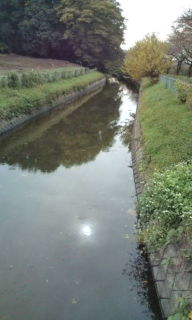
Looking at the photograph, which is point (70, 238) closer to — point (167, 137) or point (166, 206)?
point (166, 206)

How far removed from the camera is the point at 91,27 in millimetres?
52344

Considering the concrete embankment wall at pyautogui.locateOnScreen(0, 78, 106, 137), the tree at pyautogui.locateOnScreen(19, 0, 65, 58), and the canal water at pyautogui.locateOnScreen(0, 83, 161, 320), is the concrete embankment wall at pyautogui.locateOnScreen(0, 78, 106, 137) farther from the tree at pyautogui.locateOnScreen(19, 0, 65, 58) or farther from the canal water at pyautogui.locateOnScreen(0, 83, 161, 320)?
the tree at pyautogui.locateOnScreen(19, 0, 65, 58)

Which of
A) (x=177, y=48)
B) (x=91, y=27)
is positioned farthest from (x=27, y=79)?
(x=91, y=27)

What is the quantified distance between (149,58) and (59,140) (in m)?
23.9

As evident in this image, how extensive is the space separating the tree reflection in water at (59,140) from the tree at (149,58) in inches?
583

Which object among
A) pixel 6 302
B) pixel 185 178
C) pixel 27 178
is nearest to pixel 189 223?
pixel 185 178

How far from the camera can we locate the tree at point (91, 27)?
1993 inches

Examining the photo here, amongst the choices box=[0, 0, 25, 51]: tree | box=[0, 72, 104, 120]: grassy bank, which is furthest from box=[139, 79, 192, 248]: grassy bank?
box=[0, 0, 25, 51]: tree

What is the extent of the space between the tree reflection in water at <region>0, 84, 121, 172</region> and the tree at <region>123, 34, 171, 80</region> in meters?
14.8

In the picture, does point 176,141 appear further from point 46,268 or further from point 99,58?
point 99,58

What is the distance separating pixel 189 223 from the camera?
18.9 ft

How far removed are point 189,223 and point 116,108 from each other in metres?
22.9

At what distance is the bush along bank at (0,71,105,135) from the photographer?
17.8m

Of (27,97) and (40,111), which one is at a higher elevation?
(27,97)
